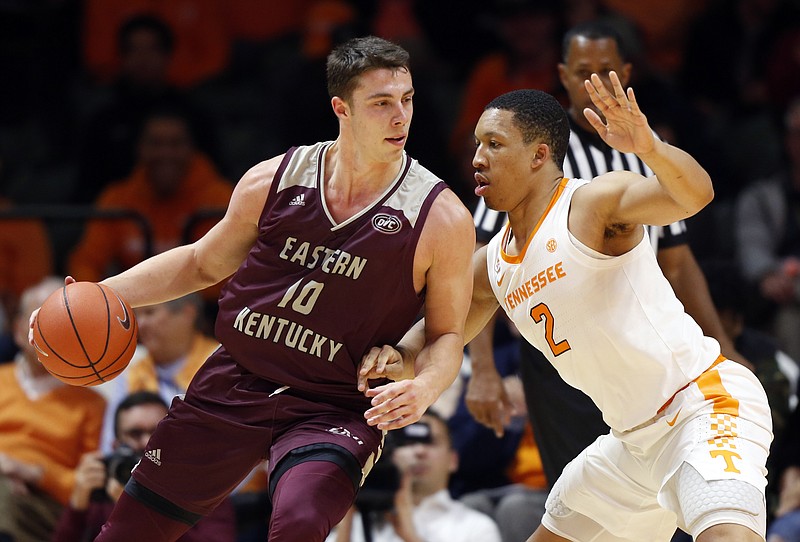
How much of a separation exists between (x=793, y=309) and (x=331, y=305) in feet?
14.7

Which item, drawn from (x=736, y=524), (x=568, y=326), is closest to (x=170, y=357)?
(x=568, y=326)

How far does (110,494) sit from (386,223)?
2.77 meters

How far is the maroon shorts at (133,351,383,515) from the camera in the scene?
4930 millimetres

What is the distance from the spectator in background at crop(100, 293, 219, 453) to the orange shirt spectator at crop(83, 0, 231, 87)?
3514 mm

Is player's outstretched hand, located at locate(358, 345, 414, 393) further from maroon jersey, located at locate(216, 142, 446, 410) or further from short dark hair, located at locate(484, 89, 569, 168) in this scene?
short dark hair, located at locate(484, 89, 569, 168)

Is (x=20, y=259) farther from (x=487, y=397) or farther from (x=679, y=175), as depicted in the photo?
(x=679, y=175)

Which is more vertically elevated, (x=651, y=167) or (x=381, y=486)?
(x=651, y=167)

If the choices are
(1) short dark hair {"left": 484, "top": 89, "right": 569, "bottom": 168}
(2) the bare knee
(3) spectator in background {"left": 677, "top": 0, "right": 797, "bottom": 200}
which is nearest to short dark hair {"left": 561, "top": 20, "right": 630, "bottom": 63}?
(1) short dark hair {"left": 484, "top": 89, "right": 569, "bottom": 168}

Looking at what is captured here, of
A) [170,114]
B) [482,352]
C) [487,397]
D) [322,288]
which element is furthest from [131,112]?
[322,288]

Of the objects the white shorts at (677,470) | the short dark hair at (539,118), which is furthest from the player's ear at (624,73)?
the white shorts at (677,470)

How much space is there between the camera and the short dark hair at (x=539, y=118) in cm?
507

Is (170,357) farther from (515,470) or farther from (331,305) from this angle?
Answer: (331,305)

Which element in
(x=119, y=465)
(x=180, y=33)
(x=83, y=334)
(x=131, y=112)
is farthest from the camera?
(x=180, y=33)

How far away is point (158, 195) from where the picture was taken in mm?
9383
